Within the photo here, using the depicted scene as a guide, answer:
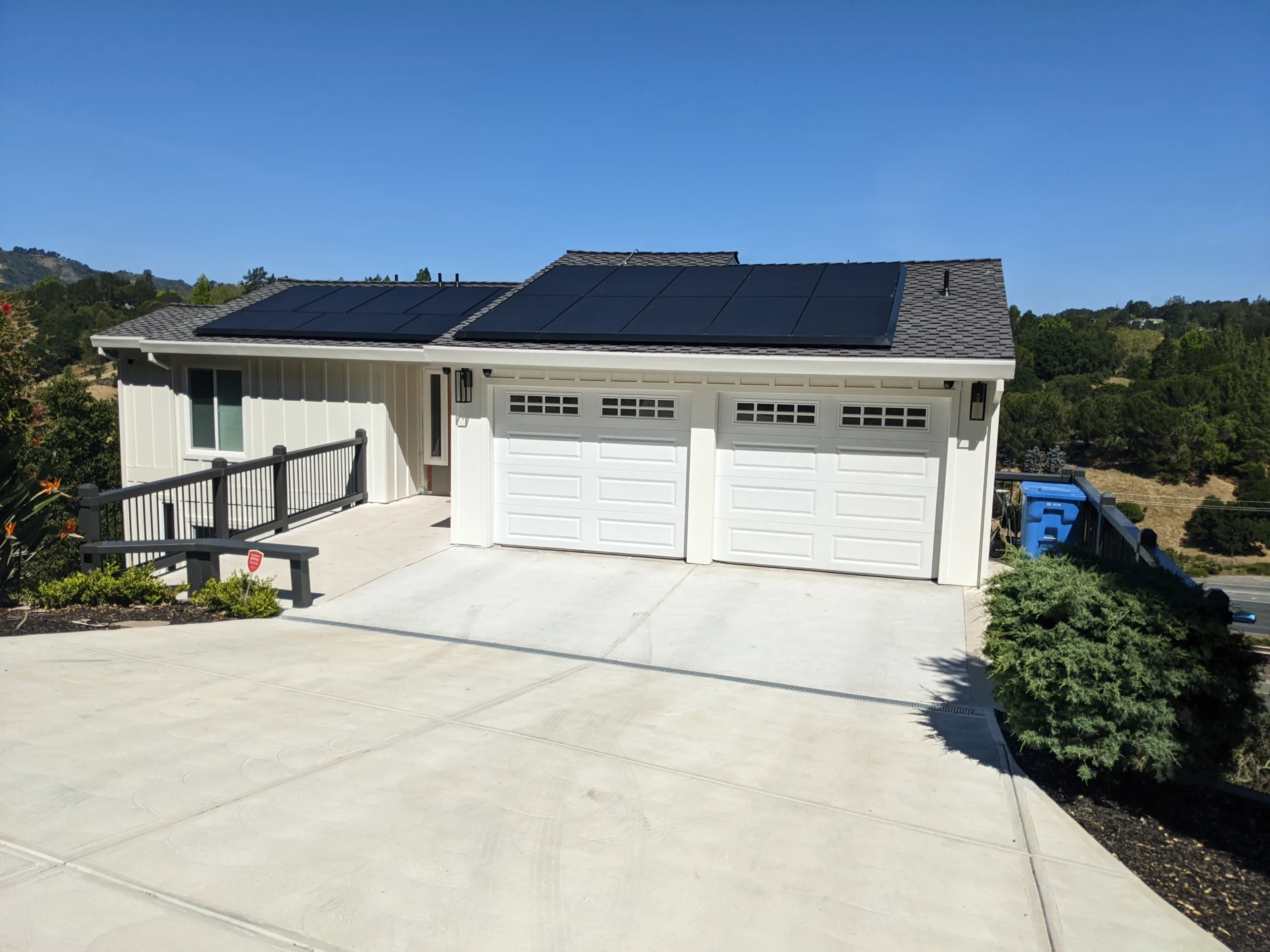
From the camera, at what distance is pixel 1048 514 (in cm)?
1149

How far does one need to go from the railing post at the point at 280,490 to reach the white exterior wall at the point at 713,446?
8.04 ft

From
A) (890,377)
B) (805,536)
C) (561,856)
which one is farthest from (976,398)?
(561,856)

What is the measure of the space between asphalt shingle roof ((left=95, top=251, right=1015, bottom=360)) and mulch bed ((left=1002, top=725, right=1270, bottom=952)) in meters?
5.16

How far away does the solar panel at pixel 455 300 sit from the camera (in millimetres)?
14836

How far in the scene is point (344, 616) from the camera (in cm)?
902

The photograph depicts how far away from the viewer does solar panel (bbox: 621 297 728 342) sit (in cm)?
1077

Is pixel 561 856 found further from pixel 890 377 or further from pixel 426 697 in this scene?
pixel 890 377

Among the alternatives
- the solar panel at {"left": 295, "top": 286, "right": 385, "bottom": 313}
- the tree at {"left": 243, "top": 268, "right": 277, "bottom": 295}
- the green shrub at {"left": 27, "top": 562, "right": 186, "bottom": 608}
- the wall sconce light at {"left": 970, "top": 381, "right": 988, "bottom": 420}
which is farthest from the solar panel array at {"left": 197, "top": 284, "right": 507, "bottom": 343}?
the tree at {"left": 243, "top": 268, "right": 277, "bottom": 295}

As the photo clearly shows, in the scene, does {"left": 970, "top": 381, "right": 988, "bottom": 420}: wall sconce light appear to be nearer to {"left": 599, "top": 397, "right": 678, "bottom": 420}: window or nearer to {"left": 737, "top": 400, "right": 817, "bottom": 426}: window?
{"left": 737, "top": 400, "right": 817, "bottom": 426}: window

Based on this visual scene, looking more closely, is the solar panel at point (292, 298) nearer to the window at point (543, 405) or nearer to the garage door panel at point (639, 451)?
the window at point (543, 405)

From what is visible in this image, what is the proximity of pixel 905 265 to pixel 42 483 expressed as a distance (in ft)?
37.1

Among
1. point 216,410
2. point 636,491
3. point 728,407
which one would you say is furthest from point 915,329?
point 216,410

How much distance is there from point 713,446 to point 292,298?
9.57 m

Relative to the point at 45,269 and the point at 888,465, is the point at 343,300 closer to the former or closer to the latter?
the point at 888,465
